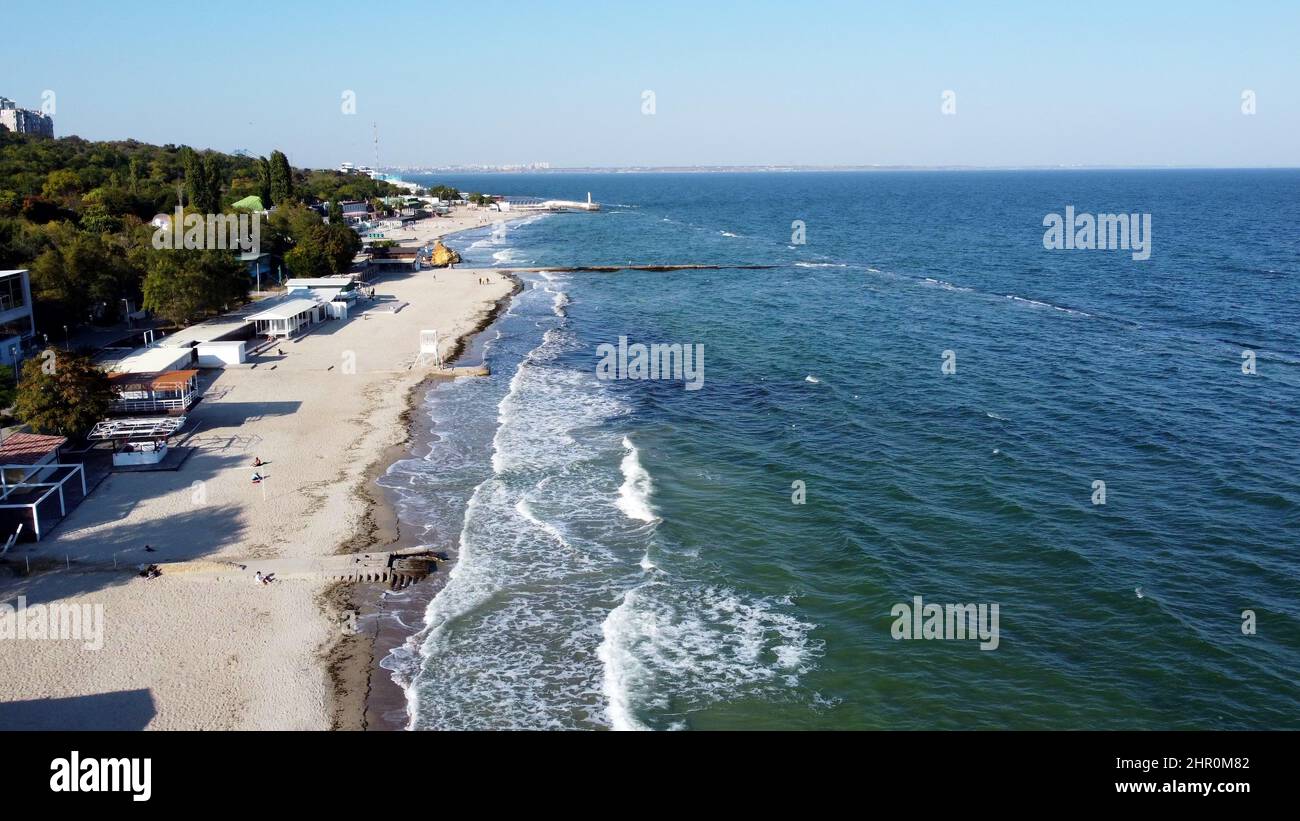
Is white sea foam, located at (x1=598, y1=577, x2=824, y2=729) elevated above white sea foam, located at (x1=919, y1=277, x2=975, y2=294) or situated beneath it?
situated beneath

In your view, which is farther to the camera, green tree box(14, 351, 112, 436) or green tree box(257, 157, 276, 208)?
green tree box(257, 157, 276, 208)

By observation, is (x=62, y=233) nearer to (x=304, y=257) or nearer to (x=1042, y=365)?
(x=304, y=257)

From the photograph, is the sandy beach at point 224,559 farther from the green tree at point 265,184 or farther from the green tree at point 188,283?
the green tree at point 265,184

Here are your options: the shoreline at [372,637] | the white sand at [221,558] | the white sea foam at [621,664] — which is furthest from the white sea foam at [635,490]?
the white sand at [221,558]

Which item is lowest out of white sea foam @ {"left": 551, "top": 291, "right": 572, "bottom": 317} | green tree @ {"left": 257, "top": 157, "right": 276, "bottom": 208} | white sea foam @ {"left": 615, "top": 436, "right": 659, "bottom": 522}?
white sea foam @ {"left": 615, "top": 436, "right": 659, "bottom": 522}

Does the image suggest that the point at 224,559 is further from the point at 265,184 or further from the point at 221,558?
the point at 265,184

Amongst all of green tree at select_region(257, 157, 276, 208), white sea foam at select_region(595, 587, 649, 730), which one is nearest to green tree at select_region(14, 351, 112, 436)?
white sea foam at select_region(595, 587, 649, 730)

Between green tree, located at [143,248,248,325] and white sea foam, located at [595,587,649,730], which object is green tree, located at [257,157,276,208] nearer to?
green tree, located at [143,248,248,325]

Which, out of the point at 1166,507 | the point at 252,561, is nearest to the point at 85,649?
the point at 252,561
